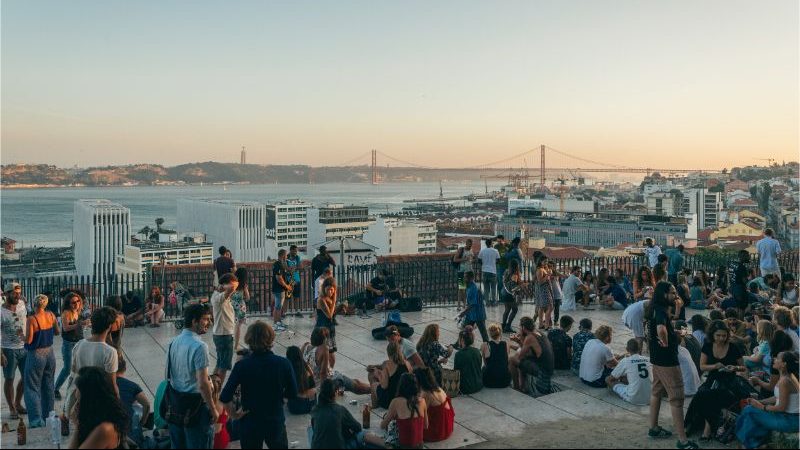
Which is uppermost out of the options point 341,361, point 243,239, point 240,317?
point 240,317

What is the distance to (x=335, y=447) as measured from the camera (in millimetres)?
5422

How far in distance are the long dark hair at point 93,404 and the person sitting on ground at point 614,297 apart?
33.1ft

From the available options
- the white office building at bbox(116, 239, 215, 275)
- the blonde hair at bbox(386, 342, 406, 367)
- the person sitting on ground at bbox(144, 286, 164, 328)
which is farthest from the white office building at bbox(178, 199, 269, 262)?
the blonde hair at bbox(386, 342, 406, 367)

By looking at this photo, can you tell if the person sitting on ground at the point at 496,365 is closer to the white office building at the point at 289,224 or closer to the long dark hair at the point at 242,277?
the long dark hair at the point at 242,277

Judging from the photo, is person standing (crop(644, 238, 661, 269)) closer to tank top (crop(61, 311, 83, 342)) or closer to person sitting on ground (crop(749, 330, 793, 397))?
person sitting on ground (crop(749, 330, 793, 397))

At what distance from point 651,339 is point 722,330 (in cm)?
95

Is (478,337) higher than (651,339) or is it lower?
lower

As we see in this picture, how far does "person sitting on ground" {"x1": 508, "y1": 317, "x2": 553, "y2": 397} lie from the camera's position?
7.79m

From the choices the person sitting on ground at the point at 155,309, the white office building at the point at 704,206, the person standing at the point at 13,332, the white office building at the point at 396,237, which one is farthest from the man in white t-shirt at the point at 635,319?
the white office building at the point at 704,206

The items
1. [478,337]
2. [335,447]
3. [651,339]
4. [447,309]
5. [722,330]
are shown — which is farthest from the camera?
[447,309]

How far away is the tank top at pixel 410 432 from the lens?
237 inches

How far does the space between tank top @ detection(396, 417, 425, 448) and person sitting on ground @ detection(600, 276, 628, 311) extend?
25.3 ft

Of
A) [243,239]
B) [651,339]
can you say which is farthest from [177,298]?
[243,239]

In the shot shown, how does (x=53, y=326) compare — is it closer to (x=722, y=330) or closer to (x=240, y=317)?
(x=240, y=317)
